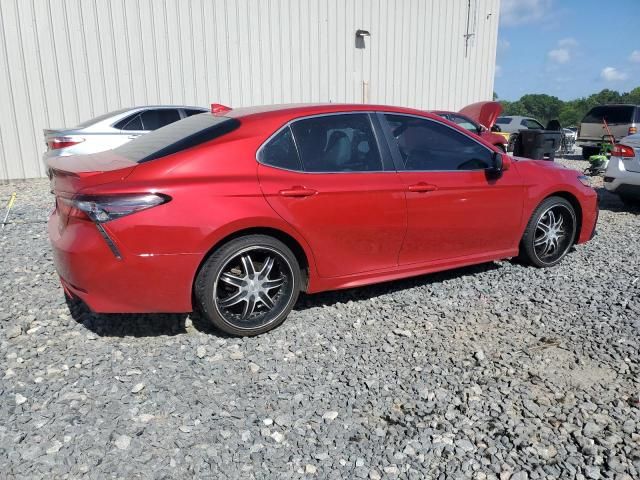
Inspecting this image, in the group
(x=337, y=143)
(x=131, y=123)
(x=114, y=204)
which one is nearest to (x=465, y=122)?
(x=131, y=123)

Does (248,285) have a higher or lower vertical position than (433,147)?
lower

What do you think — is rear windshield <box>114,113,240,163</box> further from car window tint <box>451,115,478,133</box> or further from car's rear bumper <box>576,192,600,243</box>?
car window tint <box>451,115,478,133</box>

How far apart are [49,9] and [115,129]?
3.89 meters

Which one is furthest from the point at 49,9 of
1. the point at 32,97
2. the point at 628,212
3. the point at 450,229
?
the point at 628,212

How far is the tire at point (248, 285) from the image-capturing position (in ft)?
10.9

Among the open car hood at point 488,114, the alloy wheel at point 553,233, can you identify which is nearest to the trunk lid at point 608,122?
the open car hood at point 488,114

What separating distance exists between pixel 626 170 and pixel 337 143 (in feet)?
19.5

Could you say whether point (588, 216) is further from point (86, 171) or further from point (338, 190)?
point (86, 171)

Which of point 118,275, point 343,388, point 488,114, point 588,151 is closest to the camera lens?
point 343,388

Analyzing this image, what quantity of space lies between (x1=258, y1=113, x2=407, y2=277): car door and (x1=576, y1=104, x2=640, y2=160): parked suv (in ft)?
47.3

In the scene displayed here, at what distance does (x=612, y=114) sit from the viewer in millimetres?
16375

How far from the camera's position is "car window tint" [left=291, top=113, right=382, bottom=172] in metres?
3.65

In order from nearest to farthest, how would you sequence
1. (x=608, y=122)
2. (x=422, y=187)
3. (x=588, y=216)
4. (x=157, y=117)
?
(x=422, y=187), (x=588, y=216), (x=157, y=117), (x=608, y=122)

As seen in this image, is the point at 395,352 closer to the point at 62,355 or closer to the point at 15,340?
the point at 62,355
